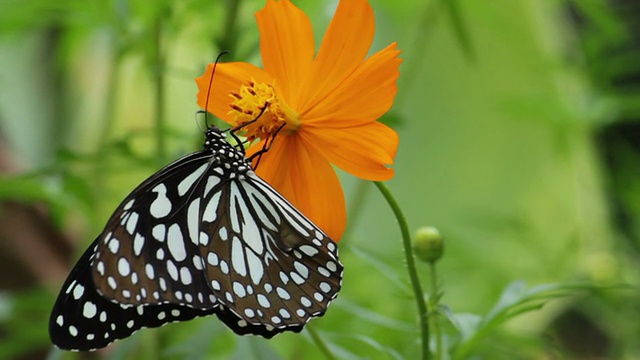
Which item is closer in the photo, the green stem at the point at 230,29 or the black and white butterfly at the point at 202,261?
the black and white butterfly at the point at 202,261

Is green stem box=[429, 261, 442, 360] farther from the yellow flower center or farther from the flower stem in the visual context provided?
the yellow flower center

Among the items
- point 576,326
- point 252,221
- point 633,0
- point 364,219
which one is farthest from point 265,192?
point 633,0

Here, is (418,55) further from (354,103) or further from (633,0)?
(633,0)

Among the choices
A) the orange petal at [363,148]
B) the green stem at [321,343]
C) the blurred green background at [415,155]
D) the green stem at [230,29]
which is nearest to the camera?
the orange petal at [363,148]

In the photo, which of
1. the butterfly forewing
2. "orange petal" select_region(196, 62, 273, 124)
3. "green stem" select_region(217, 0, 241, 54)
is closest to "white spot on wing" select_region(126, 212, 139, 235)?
the butterfly forewing

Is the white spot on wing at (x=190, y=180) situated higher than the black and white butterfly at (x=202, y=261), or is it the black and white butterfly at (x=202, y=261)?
the white spot on wing at (x=190, y=180)

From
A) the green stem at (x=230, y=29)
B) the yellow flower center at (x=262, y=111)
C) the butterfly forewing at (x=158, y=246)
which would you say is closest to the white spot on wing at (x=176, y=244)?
the butterfly forewing at (x=158, y=246)

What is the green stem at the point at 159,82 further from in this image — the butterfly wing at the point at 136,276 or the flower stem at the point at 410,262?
the flower stem at the point at 410,262

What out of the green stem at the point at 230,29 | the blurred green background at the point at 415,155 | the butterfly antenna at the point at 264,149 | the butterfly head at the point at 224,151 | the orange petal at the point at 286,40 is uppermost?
the orange petal at the point at 286,40
